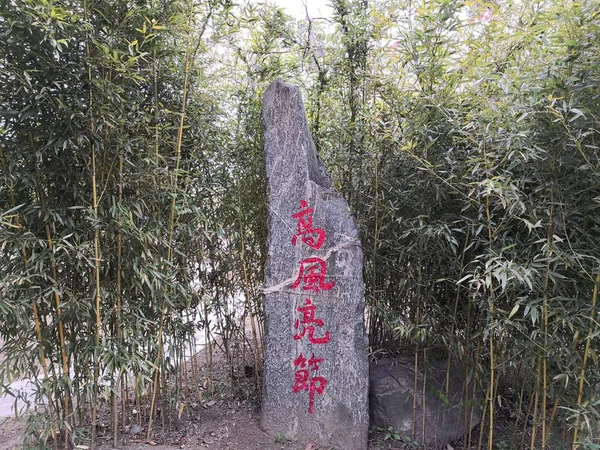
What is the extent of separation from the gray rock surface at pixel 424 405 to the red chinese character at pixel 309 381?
14.7 inches

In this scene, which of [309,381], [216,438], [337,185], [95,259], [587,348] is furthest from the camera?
[337,185]

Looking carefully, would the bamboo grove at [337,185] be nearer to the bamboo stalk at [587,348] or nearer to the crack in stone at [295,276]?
the bamboo stalk at [587,348]

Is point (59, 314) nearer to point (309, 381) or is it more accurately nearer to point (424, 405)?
point (309, 381)

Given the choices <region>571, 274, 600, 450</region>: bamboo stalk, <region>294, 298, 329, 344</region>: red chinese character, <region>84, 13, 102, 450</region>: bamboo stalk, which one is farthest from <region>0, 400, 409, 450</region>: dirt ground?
<region>571, 274, 600, 450</region>: bamboo stalk

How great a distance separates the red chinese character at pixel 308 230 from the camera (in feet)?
8.36

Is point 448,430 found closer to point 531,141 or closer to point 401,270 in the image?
point 401,270

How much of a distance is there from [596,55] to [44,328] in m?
2.75

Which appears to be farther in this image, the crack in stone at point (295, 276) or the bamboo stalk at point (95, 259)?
the crack in stone at point (295, 276)

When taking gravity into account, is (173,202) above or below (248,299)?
above

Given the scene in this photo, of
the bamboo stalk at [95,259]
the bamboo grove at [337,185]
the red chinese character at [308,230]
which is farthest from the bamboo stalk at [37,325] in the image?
the red chinese character at [308,230]

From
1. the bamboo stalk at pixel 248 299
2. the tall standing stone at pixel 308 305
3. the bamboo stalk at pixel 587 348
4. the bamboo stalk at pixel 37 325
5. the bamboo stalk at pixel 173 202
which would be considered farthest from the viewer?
the bamboo stalk at pixel 248 299

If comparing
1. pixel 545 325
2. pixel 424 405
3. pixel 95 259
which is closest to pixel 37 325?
pixel 95 259

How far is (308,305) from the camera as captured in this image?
2545mm

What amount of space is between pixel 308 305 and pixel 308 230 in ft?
1.42
